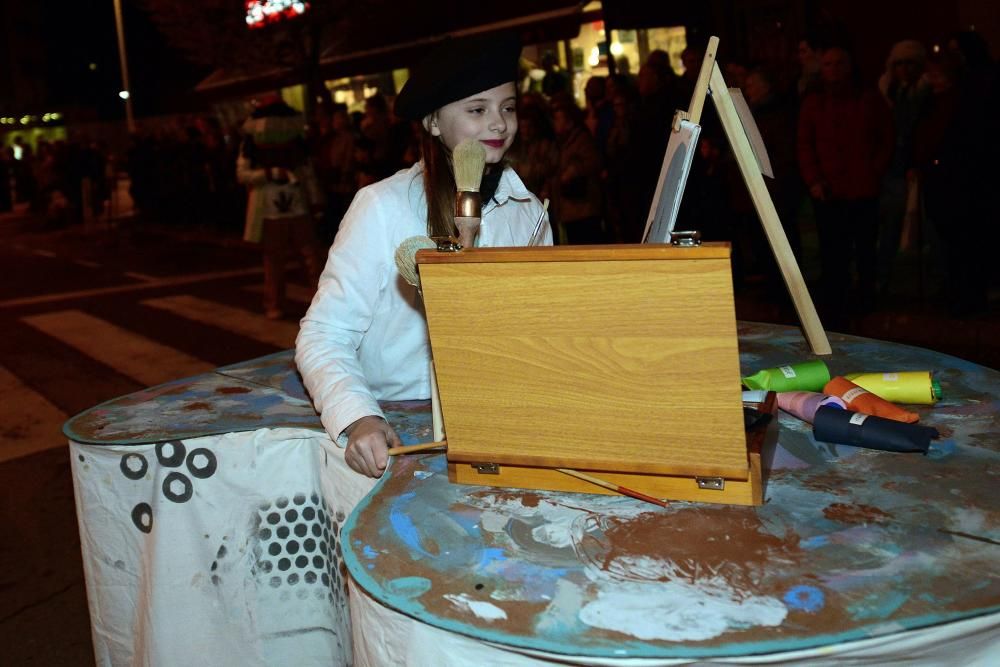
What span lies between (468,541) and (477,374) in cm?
29

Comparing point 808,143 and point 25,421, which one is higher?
point 808,143

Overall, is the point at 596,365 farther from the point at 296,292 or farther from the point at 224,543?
the point at 296,292

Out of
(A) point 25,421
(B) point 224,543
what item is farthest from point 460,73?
(A) point 25,421

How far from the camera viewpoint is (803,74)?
7258 millimetres

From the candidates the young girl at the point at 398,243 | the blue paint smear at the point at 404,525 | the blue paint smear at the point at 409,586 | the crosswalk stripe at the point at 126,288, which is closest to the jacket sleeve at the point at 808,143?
the young girl at the point at 398,243

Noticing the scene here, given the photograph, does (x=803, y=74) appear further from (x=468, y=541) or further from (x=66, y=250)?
(x=66, y=250)

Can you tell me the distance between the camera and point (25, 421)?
605 cm

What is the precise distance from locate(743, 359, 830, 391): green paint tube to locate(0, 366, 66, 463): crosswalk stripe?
4.39 metres

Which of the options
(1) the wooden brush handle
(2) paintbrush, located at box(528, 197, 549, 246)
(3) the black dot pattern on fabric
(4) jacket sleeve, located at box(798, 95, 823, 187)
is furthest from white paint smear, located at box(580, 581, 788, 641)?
(4) jacket sleeve, located at box(798, 95, 823, 187)

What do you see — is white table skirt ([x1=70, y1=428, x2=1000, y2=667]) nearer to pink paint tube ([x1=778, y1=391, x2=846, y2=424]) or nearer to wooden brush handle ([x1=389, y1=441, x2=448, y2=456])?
wooden brush handle ([x1=389, y1=441, x2=448, y2=456])

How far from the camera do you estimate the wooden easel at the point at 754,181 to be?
2.25m

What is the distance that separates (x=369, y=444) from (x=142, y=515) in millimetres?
764

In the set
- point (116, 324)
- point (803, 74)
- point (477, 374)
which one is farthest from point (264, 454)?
point (116, 324)

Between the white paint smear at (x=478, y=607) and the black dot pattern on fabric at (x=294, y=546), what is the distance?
1.05 metres
